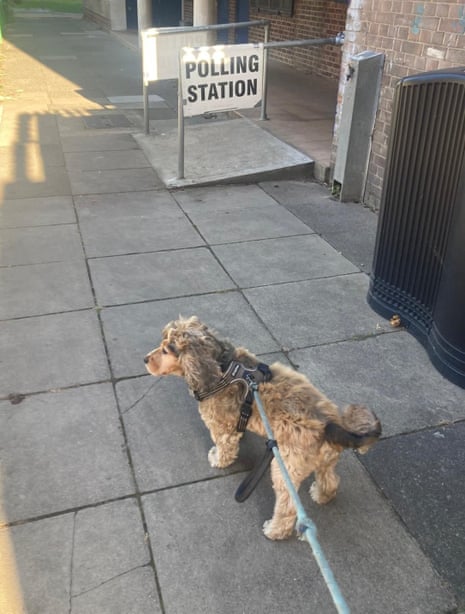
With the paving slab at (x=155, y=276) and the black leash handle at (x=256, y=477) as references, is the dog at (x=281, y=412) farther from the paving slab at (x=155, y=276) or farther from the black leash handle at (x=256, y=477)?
the paving slab at (x=155, y=276)

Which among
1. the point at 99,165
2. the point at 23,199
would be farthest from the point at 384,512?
the point at 99,165

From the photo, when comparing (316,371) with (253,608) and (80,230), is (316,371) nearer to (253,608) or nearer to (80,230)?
(253,608)

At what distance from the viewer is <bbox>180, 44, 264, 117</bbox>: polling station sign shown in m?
6.97

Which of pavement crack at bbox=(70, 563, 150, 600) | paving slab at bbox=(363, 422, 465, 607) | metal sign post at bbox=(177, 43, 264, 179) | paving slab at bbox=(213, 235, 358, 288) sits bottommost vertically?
pavement crack at bbox=(70, 563, 150, 600)

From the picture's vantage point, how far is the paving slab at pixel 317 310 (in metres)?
4.35

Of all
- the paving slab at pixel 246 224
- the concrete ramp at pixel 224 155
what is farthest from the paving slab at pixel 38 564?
the concrete ramp at pixel 224 155

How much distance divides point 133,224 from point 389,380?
11.8 feet

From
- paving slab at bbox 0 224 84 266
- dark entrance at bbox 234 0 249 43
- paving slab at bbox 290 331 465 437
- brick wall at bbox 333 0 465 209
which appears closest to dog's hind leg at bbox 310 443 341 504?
paving slab at bbox 290 331 465 437

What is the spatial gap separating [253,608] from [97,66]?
55.1 ft

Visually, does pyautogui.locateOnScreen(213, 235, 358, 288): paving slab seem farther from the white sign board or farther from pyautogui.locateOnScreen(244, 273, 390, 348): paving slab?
the white sign board

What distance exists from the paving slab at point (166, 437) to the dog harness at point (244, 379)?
0.62 m

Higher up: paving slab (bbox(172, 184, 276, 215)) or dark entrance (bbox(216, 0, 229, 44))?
dark entrance (bbox(216, 0, 229, 44))

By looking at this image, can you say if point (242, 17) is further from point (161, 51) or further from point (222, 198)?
point (222, 198)

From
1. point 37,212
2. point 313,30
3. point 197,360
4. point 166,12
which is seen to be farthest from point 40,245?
point 166,12
